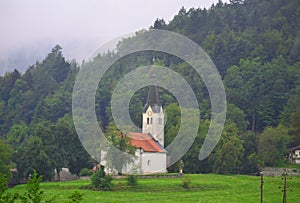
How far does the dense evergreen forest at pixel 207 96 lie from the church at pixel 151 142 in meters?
2.92

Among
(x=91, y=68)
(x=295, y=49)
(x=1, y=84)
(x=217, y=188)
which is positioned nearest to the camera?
(x=217, y=188)

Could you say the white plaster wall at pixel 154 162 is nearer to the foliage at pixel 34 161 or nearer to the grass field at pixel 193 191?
the grass field at pixel 193 191

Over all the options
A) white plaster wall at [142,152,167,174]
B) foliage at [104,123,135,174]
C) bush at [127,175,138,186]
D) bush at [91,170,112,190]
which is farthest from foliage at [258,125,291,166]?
bush at [91,170,112,190]

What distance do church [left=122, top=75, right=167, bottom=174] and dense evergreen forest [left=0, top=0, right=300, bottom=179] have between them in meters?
2.92

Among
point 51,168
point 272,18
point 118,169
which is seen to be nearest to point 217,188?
point 118,169

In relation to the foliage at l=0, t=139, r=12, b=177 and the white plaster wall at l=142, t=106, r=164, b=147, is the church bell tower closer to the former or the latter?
the white plaster wall at l=142, t=106, r=164, b=147

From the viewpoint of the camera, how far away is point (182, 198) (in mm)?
40719

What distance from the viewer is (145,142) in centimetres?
5744

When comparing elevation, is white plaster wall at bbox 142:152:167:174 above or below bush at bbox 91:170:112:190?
above

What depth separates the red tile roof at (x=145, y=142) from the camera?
5559 cm

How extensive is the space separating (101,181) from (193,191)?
716 centimetres

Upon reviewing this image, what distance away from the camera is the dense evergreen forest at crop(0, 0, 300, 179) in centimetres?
5872

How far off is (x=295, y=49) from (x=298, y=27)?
41.1ft

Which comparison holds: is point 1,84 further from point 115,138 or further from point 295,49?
point 115,138
